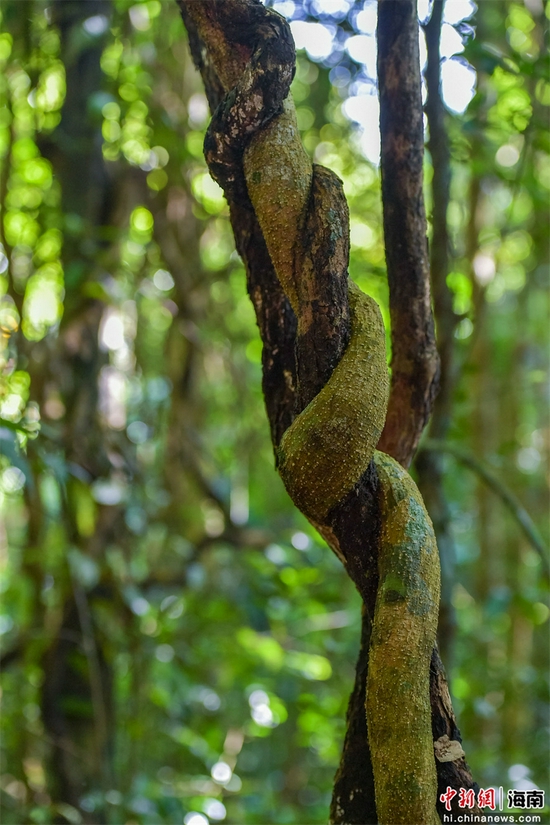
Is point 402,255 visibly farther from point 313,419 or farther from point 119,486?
point 119,486

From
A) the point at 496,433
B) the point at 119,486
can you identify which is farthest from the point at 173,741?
the point at 496,433

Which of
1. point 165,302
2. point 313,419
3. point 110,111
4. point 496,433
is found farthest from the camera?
point 496,433

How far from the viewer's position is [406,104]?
0.71 m

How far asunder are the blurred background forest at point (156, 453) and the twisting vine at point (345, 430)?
0.57 m

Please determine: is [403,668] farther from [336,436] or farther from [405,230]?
[405,230]

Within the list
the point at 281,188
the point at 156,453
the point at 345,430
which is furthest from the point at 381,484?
the point at 156,453

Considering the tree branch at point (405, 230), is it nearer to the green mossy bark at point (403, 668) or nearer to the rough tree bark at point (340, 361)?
the rough tree bark at point (340, 361)

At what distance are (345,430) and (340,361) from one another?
2.5 inches

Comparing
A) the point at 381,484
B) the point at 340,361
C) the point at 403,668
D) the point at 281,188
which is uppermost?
the point at 281,188

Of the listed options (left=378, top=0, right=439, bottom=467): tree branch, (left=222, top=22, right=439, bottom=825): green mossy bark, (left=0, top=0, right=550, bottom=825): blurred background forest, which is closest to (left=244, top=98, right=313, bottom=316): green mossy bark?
(left=222, top=22, right=439, bottom=825): green mossy bark

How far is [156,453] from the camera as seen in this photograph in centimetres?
229

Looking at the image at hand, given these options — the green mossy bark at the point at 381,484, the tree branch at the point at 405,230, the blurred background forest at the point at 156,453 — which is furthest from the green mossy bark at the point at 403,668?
the blurred background forest at the point at 156,453

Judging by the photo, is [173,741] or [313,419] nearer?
[313,419]

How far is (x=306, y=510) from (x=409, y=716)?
0.54 ft
